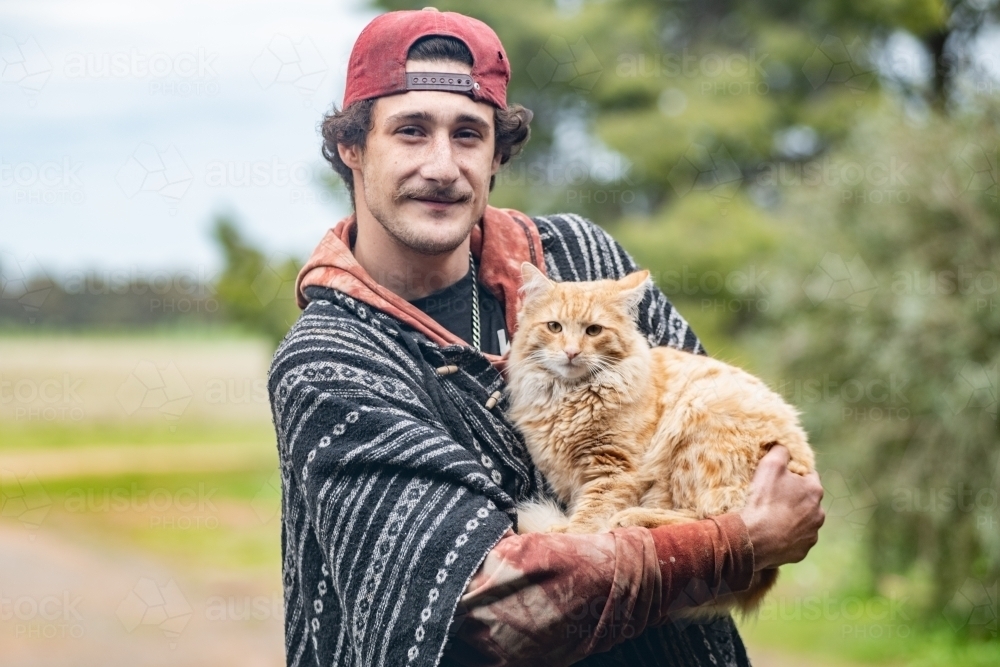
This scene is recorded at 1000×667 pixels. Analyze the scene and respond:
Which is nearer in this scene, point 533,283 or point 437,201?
point 437,201

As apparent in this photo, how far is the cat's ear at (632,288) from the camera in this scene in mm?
2777

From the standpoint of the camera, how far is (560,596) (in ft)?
6.83

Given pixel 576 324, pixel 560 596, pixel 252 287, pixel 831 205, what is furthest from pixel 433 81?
pixel 252 287

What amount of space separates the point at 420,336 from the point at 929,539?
232 inches

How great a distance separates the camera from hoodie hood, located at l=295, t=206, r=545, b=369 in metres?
2.55

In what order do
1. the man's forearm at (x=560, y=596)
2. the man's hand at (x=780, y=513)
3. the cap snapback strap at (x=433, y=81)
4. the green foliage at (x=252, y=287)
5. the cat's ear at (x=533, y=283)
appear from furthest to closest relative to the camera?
the green foliage at (x=252, y=287) → the cat's ear at (x=533, y=283) → the cap snapback strap at (x=433, y=81) → the man's hand at (x=780, y=513) → the man's forearm at (x=560, y=596)

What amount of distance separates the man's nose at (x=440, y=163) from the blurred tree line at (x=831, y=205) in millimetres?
4773

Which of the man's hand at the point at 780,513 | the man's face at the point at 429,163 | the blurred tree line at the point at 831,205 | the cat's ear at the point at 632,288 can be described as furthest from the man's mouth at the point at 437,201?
the blurred tree line at the point at 831,205

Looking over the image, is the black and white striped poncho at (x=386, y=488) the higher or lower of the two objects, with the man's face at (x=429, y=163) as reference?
lower

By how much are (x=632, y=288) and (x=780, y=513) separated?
0.74 m

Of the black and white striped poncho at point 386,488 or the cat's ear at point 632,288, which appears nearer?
the black and white striped poncho at point 386,488

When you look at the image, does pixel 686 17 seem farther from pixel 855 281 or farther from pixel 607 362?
pixel 607 362

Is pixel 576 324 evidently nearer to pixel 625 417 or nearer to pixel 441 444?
pixel 625 417

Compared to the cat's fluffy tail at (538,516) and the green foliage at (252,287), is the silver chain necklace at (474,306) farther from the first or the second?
the green foliage at (252,287)
